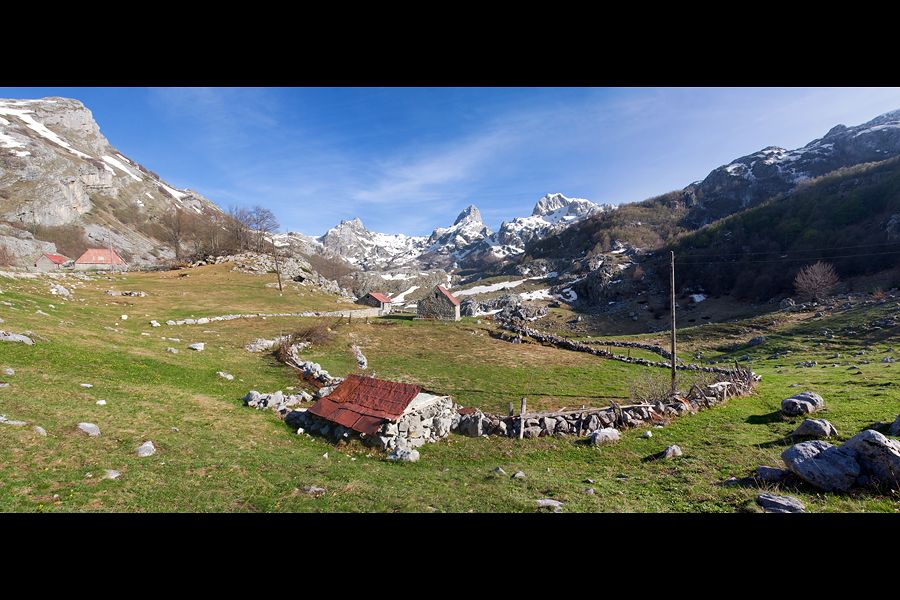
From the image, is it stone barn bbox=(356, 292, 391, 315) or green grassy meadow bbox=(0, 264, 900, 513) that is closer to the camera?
green grassy meadow bbox=(0, 264, 900, 513)

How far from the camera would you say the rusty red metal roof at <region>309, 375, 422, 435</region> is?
13.5 metres

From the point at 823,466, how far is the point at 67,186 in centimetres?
21067

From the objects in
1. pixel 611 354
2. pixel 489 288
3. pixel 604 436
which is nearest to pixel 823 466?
pixel 604 436

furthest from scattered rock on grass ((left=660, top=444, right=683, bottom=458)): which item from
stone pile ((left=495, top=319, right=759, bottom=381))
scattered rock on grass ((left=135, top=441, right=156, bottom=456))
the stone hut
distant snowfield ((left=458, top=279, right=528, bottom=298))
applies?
distant snowfield ((left=458, top=279, right=528, bottom=298))

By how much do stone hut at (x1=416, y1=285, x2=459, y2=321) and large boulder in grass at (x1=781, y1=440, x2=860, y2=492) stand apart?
55185 millimetres

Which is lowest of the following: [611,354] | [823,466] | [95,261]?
[611,354]

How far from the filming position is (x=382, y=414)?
13.6 m

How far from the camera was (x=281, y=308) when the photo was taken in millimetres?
48406

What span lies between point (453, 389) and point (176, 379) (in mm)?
14890

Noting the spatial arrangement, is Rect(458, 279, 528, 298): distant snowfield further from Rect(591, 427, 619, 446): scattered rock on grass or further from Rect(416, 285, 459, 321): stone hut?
Rect(591, 427, 619, 446): scattered rock on grass

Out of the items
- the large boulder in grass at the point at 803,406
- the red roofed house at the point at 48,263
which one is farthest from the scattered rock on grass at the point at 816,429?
the red roofed house at the point at 48,263

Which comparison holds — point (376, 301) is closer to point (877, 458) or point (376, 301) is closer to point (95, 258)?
point (95, 258)
